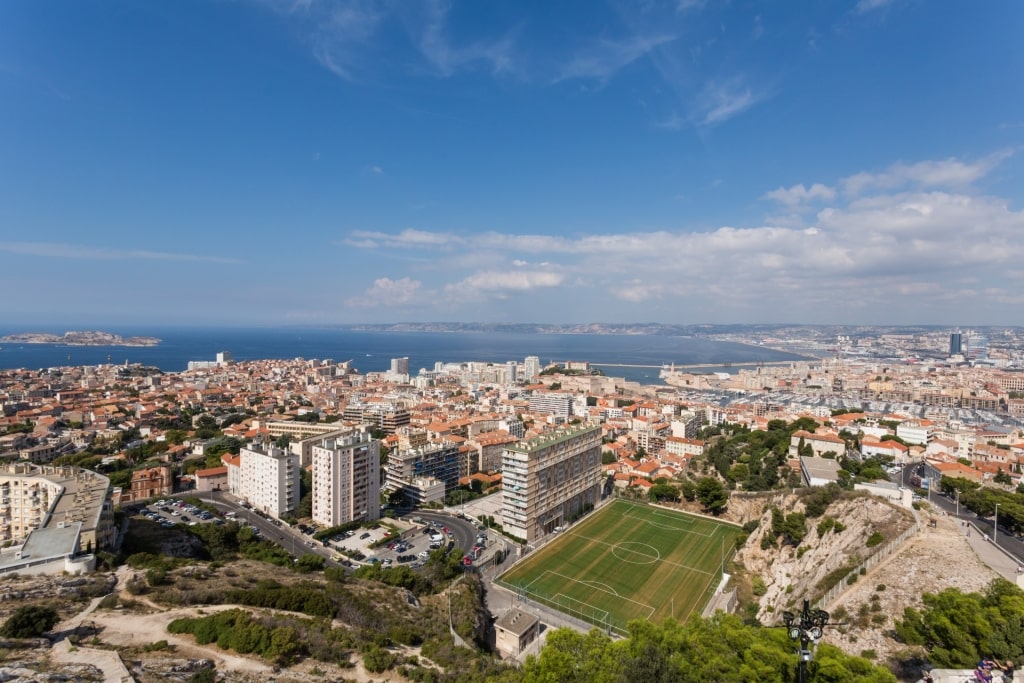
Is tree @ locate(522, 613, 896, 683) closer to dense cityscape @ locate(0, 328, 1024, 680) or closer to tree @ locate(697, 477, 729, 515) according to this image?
dense cityscape @ locate(0, 328, 1024, 680)

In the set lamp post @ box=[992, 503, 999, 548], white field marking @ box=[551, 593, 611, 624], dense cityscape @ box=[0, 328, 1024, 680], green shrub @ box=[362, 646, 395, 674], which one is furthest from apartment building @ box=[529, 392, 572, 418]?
green shrub @ box=[362, 646, 395, 674]

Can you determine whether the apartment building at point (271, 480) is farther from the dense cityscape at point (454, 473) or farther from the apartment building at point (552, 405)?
the apartment building at point (552, 405)

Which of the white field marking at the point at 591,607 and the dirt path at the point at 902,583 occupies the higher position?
the dirt path at the point at 902,583

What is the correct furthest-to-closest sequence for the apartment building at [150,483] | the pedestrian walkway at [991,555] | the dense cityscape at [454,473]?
the apartment building at [150,483] → the dense cityscape at [454,473] → the pedestrian walkway at [991,555]

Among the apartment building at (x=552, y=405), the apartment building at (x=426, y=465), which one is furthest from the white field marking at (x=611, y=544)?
the apartment building at (x=552, y=405)

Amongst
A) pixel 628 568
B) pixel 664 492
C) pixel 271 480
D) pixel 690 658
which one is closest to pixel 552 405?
pixel 664 492

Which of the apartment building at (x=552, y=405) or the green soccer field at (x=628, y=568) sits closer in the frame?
the green soccer field at (x=628, y=568)
